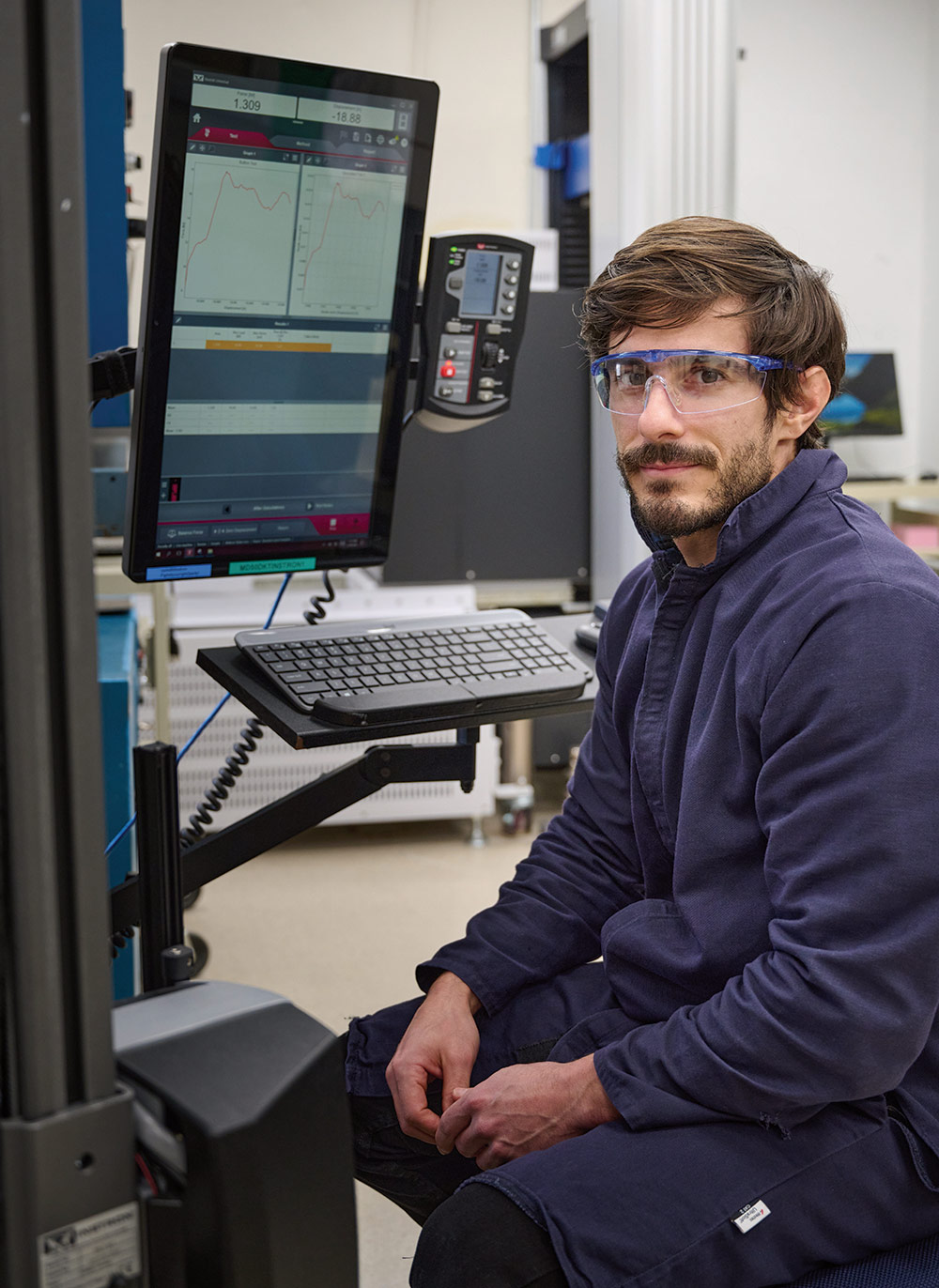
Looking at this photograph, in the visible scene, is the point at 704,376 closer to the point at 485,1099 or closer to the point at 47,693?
the point at 485,1099

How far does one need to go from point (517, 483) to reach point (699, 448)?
2110mm

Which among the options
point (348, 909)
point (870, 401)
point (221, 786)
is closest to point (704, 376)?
point (221, 786)

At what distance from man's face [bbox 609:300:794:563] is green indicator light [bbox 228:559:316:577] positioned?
1.37 feet

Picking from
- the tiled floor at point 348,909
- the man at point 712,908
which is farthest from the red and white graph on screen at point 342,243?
the tiled floor at point 348,909

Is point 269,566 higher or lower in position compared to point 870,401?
lower

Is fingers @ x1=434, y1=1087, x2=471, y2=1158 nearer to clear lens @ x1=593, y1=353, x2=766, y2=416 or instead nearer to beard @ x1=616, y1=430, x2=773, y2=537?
beard @ x1=616, y1=430, x2=773, y2=537

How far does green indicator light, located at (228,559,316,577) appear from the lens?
4.52 feet

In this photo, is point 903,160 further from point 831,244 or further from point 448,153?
point 448,153

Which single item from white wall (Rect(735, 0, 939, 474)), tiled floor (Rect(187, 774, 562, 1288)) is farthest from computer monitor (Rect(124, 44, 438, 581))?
white wall (Rect(735, 0, 939, 474))

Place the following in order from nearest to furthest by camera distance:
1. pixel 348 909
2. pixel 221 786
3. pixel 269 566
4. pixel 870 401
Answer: pixel 269 566 → pixel 221 786 → pixel 348 909 → pixel 870 401

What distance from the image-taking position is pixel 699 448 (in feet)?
3.88

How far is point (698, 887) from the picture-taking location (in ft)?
3.52

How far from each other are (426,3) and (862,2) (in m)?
1.55

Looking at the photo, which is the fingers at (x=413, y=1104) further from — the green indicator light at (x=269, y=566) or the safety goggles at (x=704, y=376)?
the safety goggles at (x=704, y=376)
